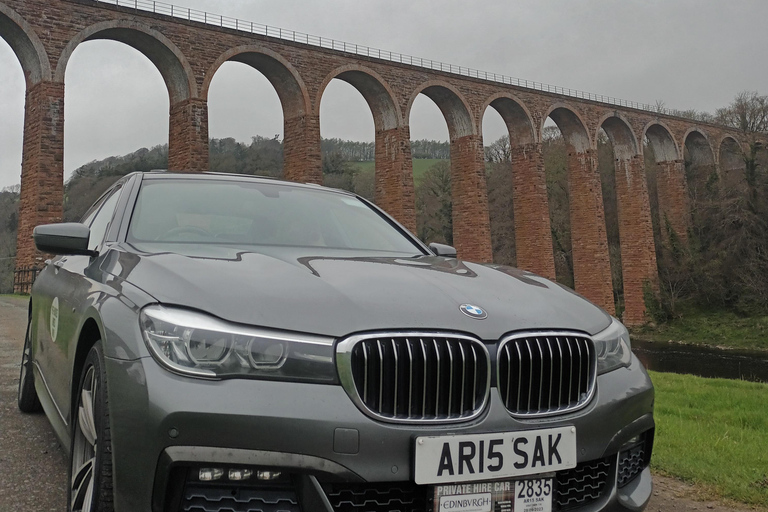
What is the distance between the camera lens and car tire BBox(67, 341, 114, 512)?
1.74m

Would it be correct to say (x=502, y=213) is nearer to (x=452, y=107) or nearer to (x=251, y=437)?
(x=452, y=107)

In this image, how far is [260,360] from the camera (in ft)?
5.34

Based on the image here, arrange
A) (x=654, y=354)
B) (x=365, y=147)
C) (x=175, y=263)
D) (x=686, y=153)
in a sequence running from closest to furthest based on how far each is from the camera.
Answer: (x=175, y=263)
(x=654, y=354)
(x=686, y=153)
(x=365, y=147)

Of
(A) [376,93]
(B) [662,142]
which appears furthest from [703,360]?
(B) [662,142]

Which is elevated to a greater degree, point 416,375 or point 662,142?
point 662,142

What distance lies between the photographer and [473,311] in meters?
1.87

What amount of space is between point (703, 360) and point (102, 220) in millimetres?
28430

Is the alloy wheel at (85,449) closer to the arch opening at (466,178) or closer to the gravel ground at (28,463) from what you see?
the gravel ground at (28,463)

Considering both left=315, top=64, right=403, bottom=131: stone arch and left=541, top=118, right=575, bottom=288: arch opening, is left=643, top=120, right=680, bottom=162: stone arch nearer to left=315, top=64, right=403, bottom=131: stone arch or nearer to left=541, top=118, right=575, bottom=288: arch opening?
left=541, top=118, right=575, bottom=288: arch opening

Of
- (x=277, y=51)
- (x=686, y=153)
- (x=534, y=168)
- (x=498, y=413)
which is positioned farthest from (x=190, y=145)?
(x=686, y=153)

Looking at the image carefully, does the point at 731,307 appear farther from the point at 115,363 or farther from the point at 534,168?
the point at 115,363

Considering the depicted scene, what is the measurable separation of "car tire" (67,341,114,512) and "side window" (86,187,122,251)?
2.69 feet

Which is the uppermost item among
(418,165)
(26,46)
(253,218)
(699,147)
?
(418,165)

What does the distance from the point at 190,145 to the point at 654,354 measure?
2199 centimetres
